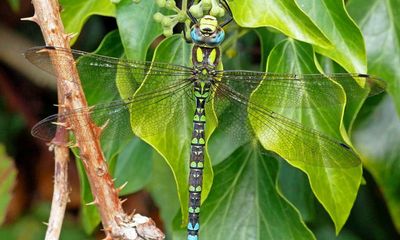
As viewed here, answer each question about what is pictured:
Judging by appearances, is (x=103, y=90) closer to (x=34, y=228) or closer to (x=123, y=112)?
(x=123, y=112)

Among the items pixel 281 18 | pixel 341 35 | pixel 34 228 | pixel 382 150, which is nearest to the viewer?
pixel 281 18

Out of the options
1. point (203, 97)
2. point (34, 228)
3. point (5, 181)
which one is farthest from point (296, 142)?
point (34, 228)

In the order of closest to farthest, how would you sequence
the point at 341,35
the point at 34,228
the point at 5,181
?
the point at 341,35, the point at 5,181, the point at 34,228

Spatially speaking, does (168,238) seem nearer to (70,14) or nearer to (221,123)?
(221,123)

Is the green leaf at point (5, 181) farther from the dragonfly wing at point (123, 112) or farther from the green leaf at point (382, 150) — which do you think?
the green leaf at point (382, 150)

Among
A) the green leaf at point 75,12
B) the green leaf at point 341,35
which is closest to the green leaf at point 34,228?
the green leaf at point 75,12

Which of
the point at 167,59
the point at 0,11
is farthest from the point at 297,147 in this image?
the point at 0,11

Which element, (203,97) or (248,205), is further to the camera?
(248,205)

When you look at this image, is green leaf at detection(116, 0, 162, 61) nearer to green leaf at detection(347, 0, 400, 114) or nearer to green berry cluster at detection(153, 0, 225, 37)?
green berry cluster at detection(153, 0, 225, 37)
